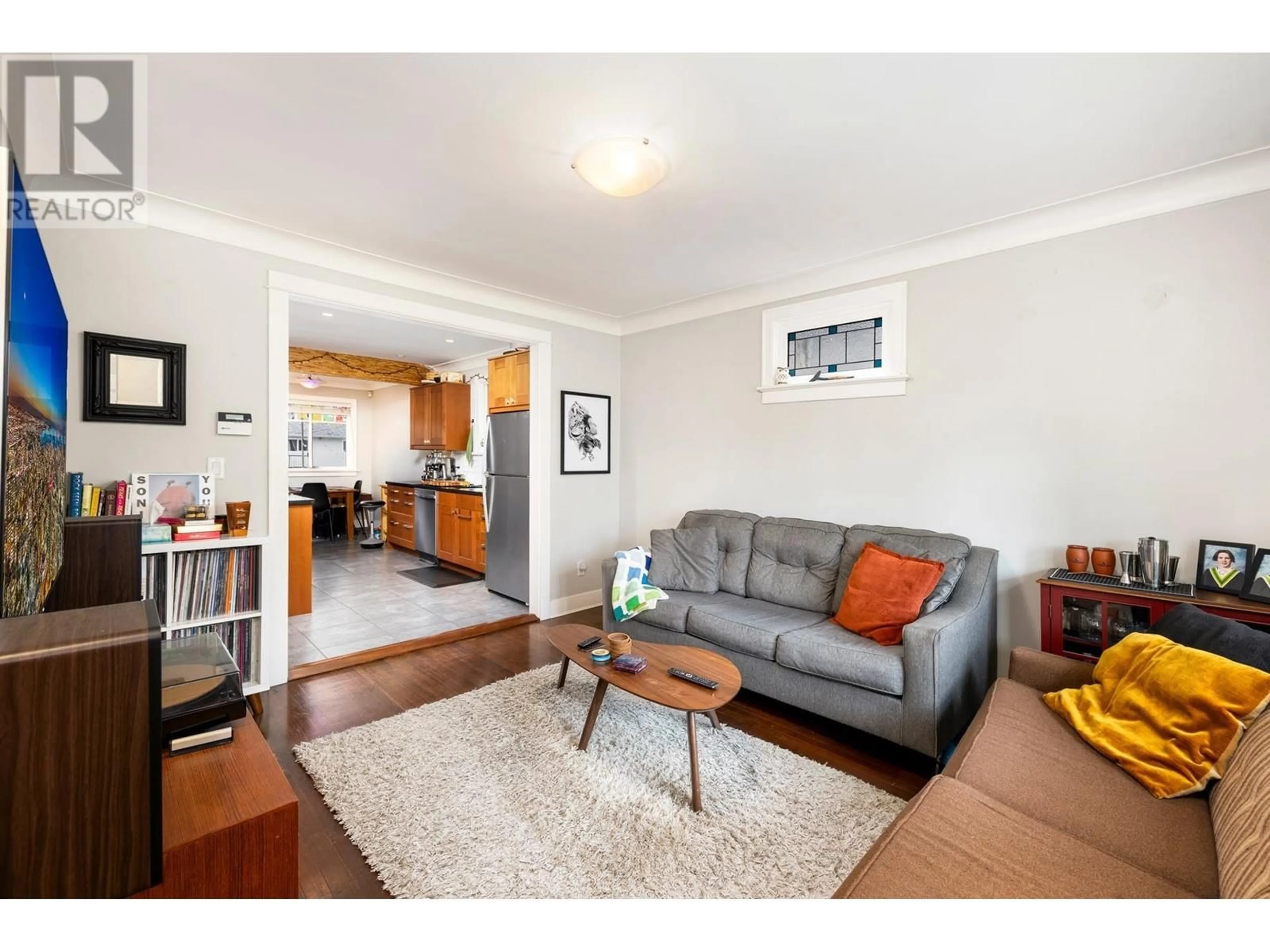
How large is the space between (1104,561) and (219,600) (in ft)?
Answer: 13.9

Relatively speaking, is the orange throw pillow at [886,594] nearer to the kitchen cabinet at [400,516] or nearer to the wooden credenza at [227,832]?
the wooden credenza at [227,832]

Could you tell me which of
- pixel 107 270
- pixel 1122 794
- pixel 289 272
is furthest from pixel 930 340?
pixel 107 270

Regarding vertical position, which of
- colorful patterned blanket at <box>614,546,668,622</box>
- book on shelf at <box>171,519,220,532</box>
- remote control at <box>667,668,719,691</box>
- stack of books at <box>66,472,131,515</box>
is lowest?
remote control at <box>667,668,719,691</box>

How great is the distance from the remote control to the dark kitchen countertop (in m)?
3.14

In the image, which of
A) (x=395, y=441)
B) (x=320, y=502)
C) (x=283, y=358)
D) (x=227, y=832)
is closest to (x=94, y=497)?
(x=283, y=358)

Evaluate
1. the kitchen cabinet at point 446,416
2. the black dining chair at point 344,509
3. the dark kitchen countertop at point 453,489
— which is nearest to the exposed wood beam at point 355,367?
the kitchen cabinet at point 446,416

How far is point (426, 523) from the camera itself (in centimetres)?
663

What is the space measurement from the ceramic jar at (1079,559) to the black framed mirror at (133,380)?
4.31 meters

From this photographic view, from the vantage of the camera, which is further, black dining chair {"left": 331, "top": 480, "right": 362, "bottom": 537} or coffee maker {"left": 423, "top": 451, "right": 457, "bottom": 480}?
black dining chair {"left": 331, "top": 480, "right": 362, "bottom": 537}

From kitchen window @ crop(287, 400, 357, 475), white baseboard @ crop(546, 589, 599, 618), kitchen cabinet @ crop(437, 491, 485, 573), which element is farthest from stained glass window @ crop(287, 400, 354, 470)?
Result: white baseboard @ crop(546, 589, 599, 618)

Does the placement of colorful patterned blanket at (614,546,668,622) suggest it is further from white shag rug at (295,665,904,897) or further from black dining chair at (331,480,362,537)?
black dining chair at (331,480,362,537)

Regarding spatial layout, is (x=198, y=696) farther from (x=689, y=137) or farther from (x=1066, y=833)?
(x=689, y=137)

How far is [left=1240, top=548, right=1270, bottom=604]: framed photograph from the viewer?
1985 mm
